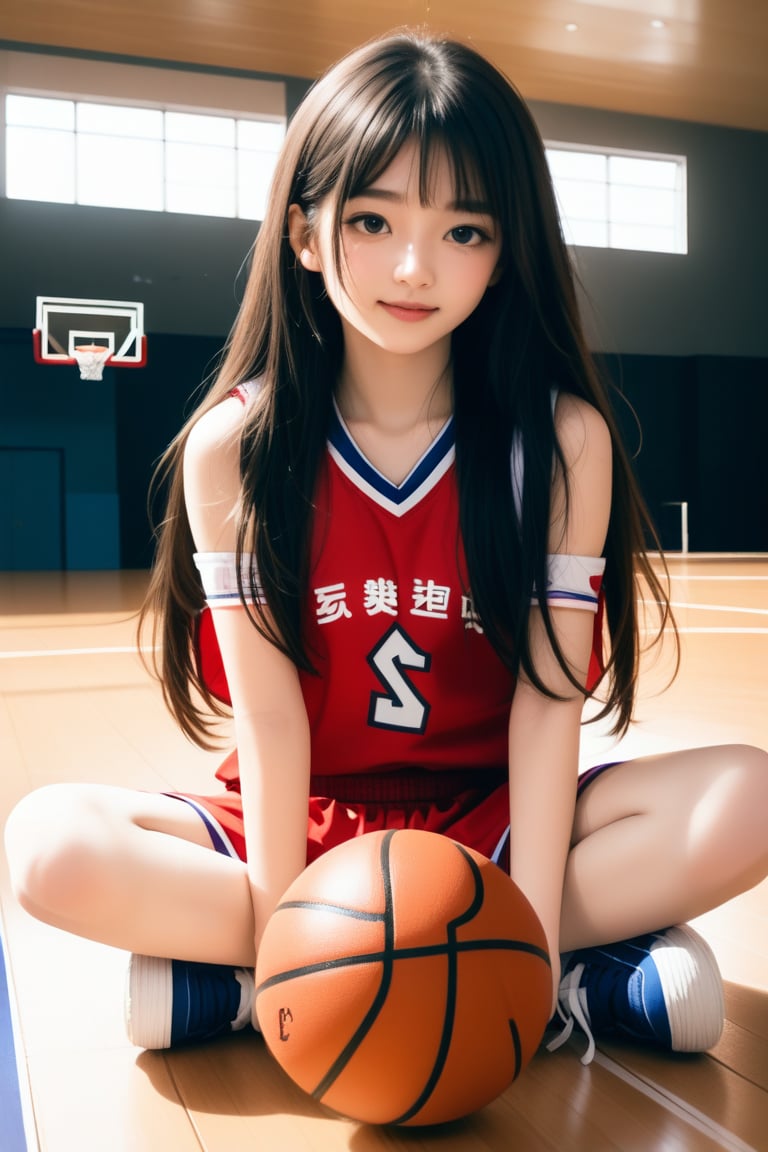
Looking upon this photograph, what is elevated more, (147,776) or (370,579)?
(370,579)

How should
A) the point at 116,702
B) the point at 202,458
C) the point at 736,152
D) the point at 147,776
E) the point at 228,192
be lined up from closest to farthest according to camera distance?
the point at 202,458
the point at 147,776
the point at 116,702
the point at 228,192
the point at 736,152

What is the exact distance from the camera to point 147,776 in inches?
103

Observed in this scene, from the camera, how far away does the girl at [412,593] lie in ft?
4.13

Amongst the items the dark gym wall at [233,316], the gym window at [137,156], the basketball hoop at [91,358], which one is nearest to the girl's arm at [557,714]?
the dark gym wall at [233,316]

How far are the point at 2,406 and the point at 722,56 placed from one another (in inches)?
333

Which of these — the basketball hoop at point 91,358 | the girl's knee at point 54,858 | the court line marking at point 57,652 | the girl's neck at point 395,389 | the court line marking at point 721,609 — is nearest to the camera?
the girl's knee at point 54,858

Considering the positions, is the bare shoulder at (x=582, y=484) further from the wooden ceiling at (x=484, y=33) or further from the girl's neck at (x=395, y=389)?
the wooden ceiling at (x=484, y=33)

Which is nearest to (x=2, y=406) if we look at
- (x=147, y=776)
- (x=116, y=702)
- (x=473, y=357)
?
(x=116, y=702)

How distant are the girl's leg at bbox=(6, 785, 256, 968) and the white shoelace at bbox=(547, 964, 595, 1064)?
0.34 meters

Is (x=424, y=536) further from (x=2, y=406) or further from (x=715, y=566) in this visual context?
(x=2, y=406)

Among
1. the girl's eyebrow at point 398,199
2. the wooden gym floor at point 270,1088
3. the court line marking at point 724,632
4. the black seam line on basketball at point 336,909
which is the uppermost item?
the girl's eyebrow at point 398,199

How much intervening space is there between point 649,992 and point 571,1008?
92 mm

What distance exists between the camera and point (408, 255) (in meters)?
1.24

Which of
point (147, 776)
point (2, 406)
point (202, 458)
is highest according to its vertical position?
point (2, 406)
